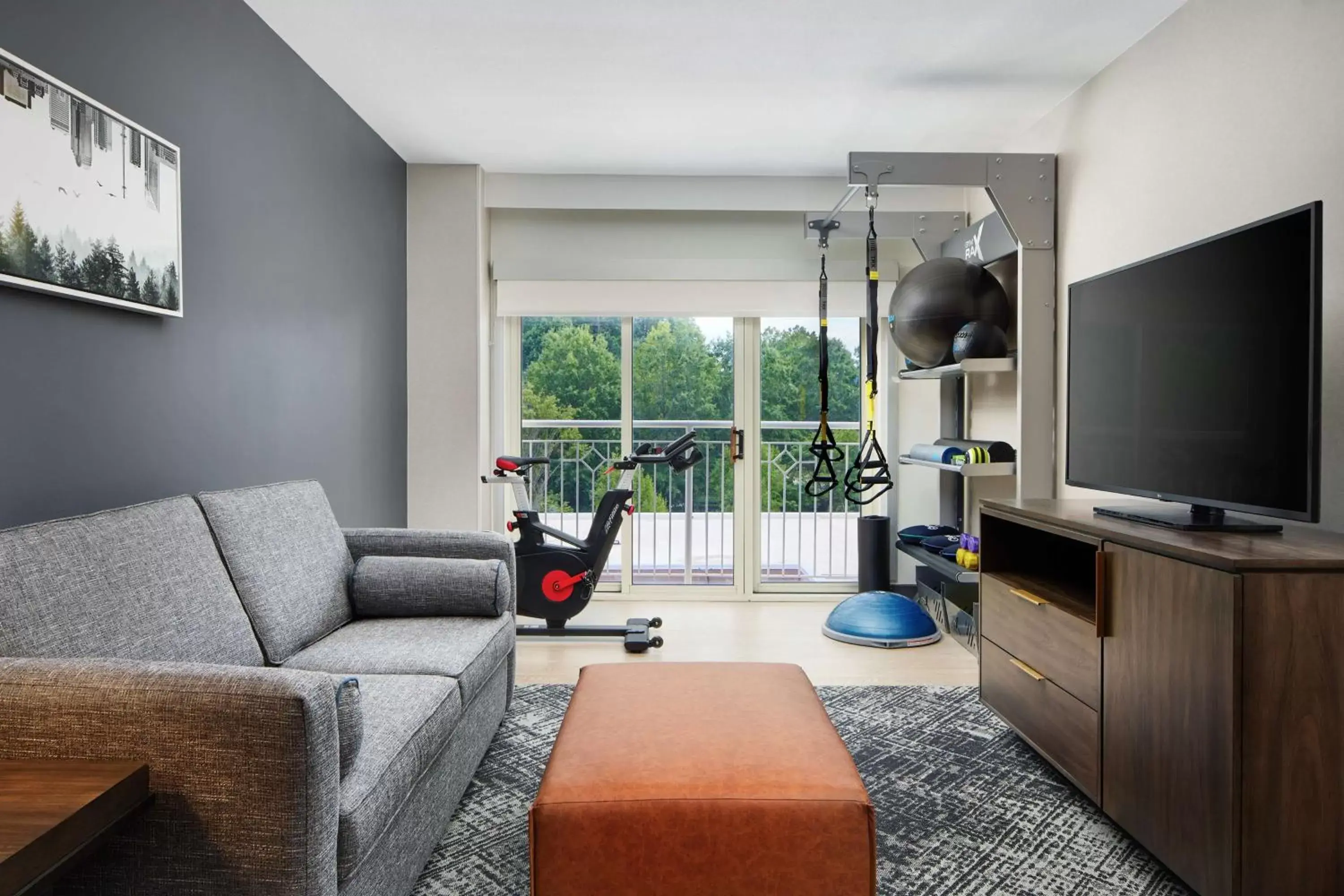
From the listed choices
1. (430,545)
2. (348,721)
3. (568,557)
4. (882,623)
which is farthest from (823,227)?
(348,721)

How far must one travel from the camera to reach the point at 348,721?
1471 millimetres

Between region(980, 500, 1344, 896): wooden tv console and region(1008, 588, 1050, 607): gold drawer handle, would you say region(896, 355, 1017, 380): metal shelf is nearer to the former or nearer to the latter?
region(1008, 588, 1050, 607): gold drawer handle

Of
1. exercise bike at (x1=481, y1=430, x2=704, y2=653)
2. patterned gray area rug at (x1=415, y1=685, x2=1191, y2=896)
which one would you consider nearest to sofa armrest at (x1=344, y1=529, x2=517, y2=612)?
patterned gray area rug at (x1=415, y1=685, x2=1191, y2=896)

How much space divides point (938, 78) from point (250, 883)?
11.1ft

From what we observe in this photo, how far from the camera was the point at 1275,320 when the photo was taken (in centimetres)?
183

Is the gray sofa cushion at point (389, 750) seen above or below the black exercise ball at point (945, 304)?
below

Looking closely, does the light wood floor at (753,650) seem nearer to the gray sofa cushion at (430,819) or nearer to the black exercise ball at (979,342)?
the gray sofa cushion at (430,819)

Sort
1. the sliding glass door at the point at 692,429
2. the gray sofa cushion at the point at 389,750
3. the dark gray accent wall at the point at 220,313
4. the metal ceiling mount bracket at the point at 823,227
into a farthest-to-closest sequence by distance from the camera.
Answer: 1. the sliding glass door at the point at 692,429
2. the metal ceiling mount bracket at the point at 823,227
3. the dark gray accent wall at the point at 220,313
4. the gray sofa cushion at the point at 389,750

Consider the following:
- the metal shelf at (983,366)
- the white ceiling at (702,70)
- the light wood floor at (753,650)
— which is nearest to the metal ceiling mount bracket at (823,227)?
the white ceiling at (702,70)

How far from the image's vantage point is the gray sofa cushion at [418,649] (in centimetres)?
214

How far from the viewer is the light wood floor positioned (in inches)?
137

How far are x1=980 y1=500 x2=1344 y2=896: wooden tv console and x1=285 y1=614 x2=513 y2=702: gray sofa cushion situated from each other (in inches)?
66.3

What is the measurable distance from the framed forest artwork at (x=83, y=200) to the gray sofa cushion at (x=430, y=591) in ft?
3.34

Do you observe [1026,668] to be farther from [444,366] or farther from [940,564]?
[444,366]
